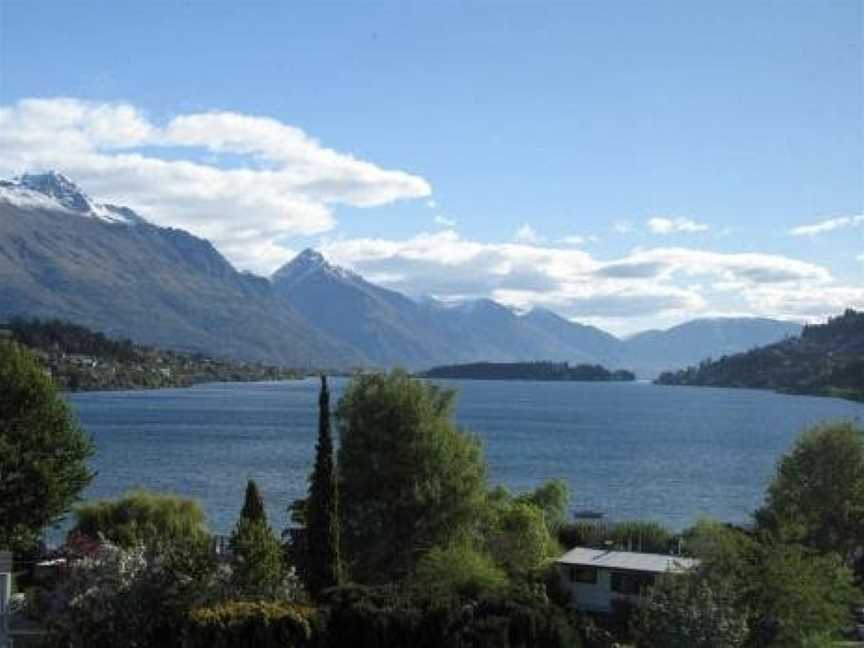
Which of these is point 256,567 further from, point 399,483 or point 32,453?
point 32,453

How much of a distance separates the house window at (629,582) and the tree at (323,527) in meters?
13.0

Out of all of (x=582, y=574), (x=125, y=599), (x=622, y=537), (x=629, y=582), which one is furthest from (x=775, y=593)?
(x=622, y=537)

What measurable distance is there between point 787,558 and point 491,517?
14.4 meters

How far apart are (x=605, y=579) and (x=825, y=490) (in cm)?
1697

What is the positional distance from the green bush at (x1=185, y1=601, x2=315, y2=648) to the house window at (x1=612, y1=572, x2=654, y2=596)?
16948mm

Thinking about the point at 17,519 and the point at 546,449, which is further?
the point at 546,449

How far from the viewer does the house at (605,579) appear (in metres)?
47.5

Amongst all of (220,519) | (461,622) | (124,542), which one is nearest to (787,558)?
(461,622)

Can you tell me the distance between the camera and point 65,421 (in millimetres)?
51375

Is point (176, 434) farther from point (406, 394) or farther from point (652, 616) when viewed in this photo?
point (652, 616)

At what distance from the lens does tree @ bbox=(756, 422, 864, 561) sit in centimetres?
5766

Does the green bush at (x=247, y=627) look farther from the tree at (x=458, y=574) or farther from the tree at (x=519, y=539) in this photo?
the tree at (x=519, y=539)

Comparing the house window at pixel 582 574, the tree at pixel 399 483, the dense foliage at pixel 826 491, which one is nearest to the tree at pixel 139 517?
the tree at pixel 399 483

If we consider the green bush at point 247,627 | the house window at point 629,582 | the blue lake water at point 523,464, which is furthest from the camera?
the blue lake water at point 523,464
